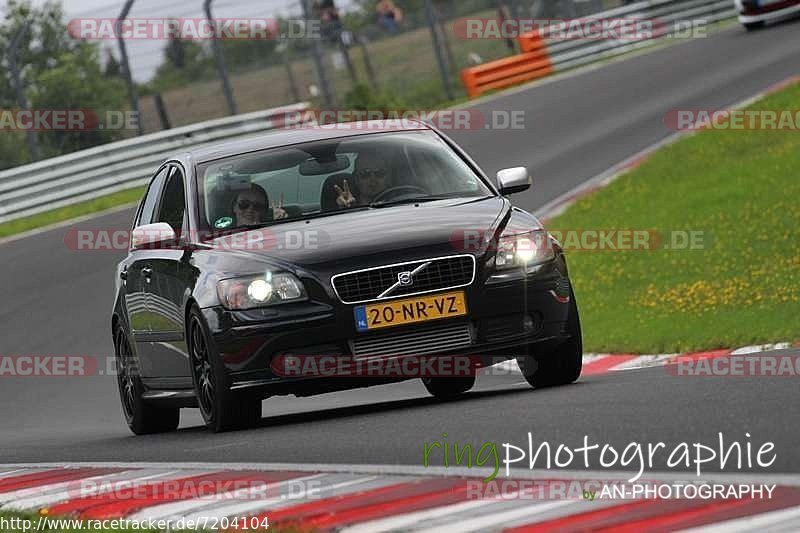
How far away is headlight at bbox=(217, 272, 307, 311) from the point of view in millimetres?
8961

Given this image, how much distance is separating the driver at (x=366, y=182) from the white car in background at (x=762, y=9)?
2421 cm

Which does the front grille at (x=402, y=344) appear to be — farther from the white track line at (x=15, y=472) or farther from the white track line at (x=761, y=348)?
the white track line at (x=761, y=348)

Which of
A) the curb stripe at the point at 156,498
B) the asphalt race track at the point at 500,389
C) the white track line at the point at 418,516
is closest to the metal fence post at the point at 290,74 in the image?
the asphalt race track at the point at 500,389

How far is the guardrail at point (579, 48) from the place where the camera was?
1273 inches

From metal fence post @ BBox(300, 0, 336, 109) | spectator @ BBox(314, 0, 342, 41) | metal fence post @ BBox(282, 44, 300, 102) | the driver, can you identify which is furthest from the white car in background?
the driver

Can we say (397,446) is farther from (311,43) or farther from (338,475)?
(311,43)

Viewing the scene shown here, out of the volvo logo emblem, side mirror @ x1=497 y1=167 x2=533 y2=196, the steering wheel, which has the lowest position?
the volvo logo emblem

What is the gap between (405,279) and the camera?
29.3 ft

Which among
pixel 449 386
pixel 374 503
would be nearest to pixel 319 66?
pixel 449 386

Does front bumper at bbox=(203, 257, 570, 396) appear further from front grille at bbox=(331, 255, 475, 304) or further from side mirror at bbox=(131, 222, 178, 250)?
side mirror at bbox=(131, 222, 178, 250)

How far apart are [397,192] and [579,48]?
78.6 ft

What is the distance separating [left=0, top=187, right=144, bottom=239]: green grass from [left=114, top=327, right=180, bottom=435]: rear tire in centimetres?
1355

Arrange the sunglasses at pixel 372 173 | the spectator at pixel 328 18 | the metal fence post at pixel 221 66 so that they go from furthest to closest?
the spectator at pixel 328 18, the metal fence post at pixel 221 66, the sunglasses at pixel 372 173

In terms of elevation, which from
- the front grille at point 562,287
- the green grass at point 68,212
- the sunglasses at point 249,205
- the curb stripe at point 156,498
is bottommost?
the green grass at point 68,212
